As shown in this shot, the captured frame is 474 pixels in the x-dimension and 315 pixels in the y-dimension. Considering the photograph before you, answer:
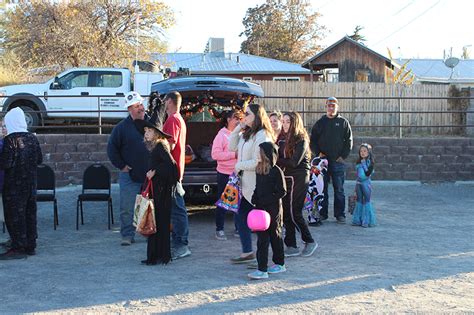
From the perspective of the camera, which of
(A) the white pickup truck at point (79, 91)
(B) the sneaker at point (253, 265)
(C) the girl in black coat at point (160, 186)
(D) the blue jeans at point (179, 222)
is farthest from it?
(A) the white pickup truck at point (79, 91)

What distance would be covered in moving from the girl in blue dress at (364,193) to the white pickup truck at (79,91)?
355 inches

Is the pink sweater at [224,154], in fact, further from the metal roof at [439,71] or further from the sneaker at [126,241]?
the metal roof at [439,71]

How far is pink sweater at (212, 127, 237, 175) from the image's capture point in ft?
28.3

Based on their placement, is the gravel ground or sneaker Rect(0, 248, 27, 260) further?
sneaker Rect(0, 248, 27, 260)

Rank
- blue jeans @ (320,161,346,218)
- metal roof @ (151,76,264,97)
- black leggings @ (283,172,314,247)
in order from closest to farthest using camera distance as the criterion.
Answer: black leggings @ (283,172,314,247)
metal roof @ (151,76,264,97)
blue jeans @ (320,161,346,218)

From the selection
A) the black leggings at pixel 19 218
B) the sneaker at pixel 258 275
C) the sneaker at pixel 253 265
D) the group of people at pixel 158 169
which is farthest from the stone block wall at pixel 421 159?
the black leggings at pixel 19 218

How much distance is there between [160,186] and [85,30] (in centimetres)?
2202

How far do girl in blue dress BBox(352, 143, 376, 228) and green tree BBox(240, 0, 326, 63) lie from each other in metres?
40.8

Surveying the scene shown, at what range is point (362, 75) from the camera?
3238 centimetres

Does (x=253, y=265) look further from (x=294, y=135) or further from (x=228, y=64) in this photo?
(x=228, y=64)

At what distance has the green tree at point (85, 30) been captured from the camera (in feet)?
91.2

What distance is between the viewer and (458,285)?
6398 millimetres

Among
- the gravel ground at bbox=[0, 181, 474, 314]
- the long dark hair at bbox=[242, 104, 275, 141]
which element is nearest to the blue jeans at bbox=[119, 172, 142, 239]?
the gravel ground at bbox=[0, 181, 474, 314]

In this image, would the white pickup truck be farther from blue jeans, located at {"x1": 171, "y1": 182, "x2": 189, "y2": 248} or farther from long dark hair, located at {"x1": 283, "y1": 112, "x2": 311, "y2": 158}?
long dark hair, located at {"x1": 283, "y1": 112, "x2": 311, "y2": 158}
